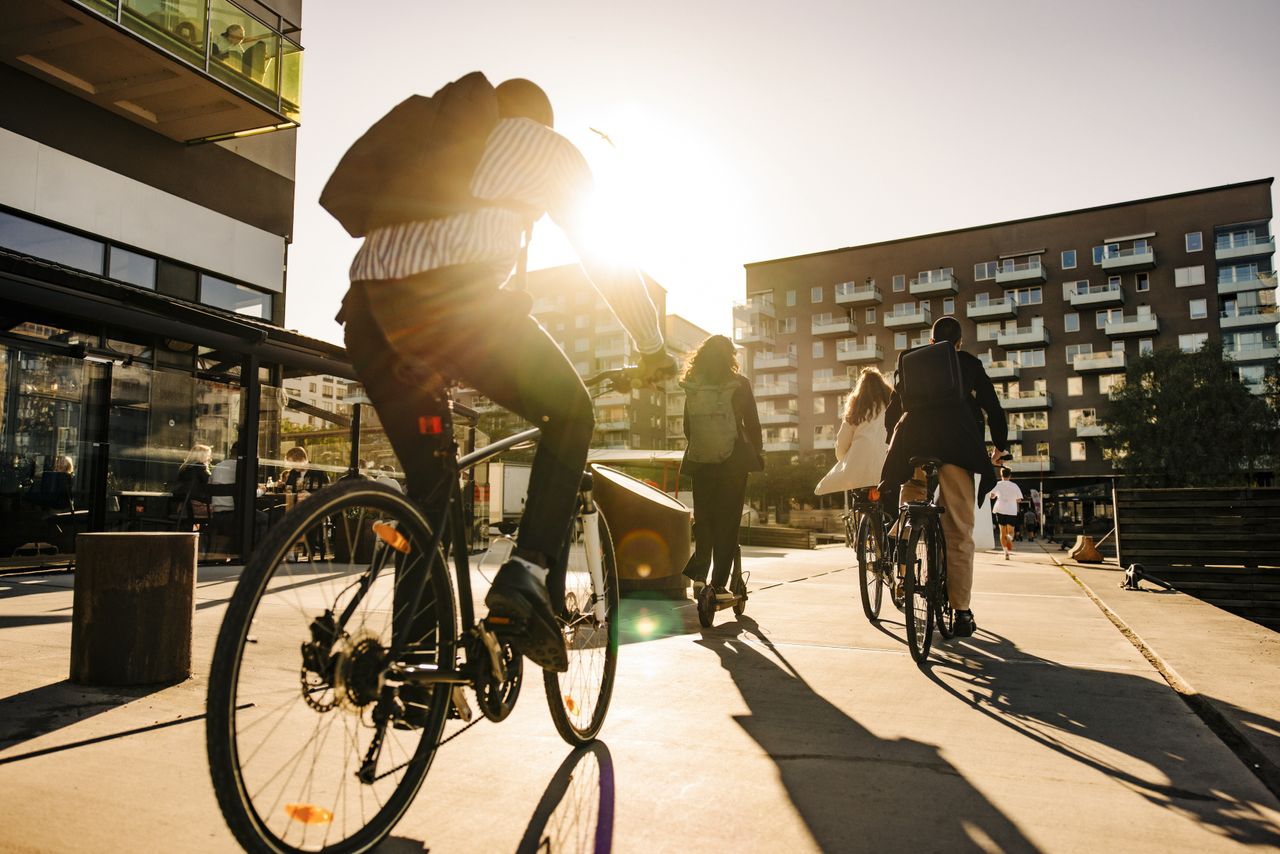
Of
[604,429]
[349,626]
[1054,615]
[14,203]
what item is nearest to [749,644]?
[1054,615]

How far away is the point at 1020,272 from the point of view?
69.8 meters

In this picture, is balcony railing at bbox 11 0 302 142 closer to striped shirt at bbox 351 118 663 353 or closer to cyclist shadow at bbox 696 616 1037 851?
striped shirt at bbox 351 118 663 353

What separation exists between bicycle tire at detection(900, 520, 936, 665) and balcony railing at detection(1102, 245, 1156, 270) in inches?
2836

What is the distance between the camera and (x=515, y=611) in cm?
218

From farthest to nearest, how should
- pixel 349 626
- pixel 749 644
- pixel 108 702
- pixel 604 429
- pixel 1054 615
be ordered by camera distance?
pixel 604 429
pixel 1054 615
pixel 749 644
pixel 108 702
pixel 349 626

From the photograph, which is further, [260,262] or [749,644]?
[260,262]

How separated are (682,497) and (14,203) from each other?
1179cm

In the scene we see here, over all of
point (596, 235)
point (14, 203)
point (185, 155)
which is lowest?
point (596, 235)

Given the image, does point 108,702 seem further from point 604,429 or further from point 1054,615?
point 604,429

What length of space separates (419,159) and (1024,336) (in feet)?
245

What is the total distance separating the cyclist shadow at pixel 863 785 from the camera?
A: 84.1 inches

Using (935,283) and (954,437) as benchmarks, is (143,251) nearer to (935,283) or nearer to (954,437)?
(954,437)

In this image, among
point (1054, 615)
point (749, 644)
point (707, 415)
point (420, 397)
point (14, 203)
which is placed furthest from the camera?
point (14, 203)

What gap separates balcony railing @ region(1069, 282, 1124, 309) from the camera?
6625 cm
